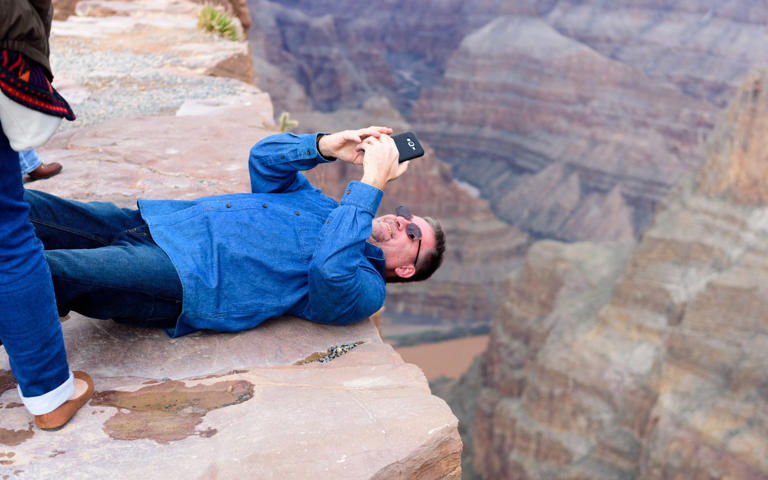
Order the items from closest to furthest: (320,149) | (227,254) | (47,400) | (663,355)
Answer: (47,400) → (227,254) → (320,149) → (663,355)

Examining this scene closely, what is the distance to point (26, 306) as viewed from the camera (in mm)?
1743

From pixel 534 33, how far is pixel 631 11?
6.79m

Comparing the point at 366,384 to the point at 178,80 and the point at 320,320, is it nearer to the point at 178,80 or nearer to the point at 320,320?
the point at 320,320

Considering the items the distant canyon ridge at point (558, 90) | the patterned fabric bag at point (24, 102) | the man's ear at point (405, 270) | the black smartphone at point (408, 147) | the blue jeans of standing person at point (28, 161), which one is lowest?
the distant canyon ridge at point (558, 90)

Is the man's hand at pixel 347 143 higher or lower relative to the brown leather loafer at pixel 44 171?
higher

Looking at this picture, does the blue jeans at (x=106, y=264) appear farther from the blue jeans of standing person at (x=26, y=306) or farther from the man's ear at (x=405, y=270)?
the man's ear at (x=405, y=270)

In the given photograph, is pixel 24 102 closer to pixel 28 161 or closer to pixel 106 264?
pixel 106 264

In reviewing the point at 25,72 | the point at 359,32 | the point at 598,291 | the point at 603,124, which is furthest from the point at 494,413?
the point at 359,32

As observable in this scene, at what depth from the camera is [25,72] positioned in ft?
5.34

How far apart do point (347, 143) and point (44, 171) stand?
189cm

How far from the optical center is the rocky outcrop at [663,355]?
34.2 ft

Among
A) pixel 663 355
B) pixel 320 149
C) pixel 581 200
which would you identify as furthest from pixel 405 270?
pixel 581 200

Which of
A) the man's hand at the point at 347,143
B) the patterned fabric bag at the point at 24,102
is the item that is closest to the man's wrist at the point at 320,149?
the man's hand at the point at 347,143

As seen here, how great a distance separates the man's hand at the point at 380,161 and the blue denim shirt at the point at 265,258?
6 cm
